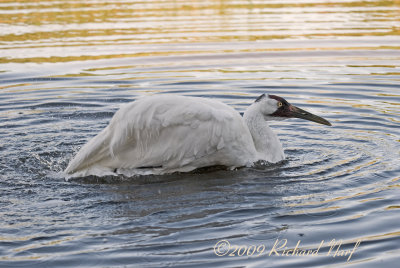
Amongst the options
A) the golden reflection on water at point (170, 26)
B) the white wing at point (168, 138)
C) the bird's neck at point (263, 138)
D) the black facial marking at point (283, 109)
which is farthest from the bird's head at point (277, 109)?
the golden reflection on water at point (170, 26)

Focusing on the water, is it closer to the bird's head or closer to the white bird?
the white bird

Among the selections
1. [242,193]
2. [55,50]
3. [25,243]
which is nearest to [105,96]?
[55,50]

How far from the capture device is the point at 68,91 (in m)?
12.4

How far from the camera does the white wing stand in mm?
7871

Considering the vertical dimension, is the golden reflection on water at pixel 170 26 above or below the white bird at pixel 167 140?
below

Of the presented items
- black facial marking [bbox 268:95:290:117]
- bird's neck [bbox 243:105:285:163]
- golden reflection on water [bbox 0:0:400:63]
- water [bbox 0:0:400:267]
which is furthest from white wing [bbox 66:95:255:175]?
golden reflection on water [bbox 0:0:400:63]

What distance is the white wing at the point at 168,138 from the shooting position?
787 centimetres

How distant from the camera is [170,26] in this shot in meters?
18.6

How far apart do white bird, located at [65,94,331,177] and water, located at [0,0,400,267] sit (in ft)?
0.63

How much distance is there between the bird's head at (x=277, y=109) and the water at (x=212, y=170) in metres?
0.41

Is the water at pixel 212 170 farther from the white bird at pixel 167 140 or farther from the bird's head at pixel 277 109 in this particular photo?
the bird's head at pixel 277 109

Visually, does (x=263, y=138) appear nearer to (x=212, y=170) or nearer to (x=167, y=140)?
(x=212, y=170)

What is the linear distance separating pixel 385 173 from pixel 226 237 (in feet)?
8.03

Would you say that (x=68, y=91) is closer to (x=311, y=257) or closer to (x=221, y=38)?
(x=221, y=38)
